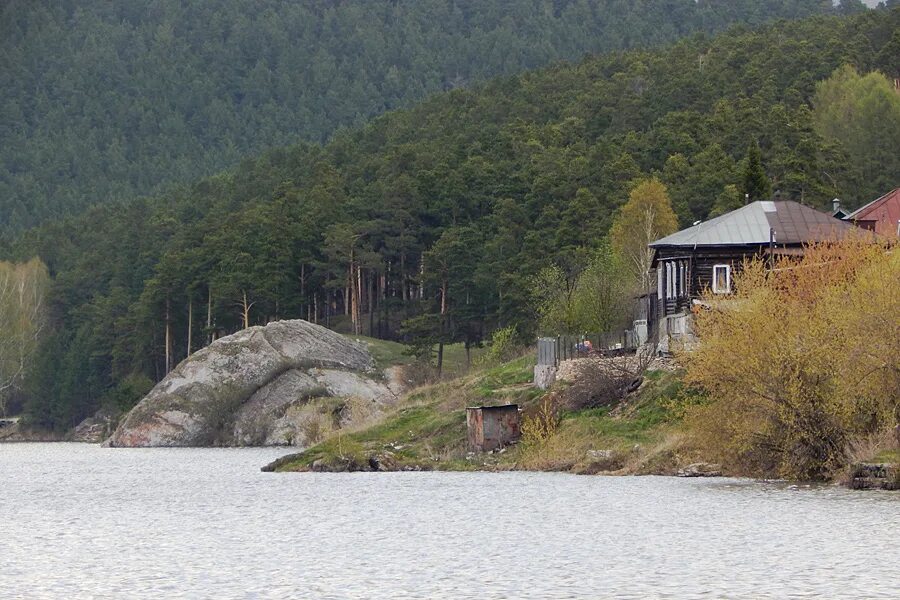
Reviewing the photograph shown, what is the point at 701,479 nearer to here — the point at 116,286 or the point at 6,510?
the point at 6,510

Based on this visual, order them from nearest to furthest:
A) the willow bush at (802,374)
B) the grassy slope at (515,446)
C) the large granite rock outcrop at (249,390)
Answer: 1. the willow bush at (802,374)
2. the grassy slope at (515,446)
3. the large granite rock outcrop at (249,390)

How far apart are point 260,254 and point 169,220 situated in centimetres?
4439

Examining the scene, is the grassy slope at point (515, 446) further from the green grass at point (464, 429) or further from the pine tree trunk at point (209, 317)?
the pine tree trunk at point (209, 317)

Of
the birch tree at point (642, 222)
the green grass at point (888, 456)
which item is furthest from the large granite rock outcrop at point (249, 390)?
the green grass at point (888, 456)

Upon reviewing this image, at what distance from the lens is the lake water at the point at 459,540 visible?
32.0m

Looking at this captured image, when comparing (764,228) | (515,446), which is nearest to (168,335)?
(764,228)

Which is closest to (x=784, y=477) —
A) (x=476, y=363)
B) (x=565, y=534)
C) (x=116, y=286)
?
(x=565, y=534)

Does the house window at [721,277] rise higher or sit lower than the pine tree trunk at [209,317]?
lower

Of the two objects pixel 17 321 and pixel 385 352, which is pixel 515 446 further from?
pixel 17 321

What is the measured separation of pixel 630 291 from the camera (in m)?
94.2

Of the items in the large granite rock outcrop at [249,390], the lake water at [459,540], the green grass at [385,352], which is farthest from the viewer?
the green grass at [385,352]

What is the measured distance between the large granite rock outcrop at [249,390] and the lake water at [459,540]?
45.6 meters

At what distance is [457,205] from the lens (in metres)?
145

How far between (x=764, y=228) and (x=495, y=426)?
18204mm
